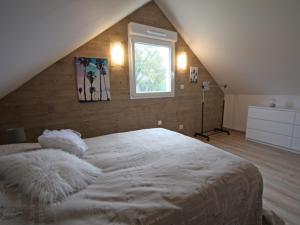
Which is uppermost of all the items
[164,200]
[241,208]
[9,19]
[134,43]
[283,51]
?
[134,43]

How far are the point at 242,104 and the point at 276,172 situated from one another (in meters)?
2.33

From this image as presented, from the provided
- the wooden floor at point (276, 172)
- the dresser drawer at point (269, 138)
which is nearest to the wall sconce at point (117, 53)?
the wooden floor at point (276, 172)

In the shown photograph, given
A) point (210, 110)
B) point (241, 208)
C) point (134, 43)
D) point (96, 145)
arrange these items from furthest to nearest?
1. point (210, 110)
2. point (134, 43)
3. point (96, 145)
4. point (241, 208)

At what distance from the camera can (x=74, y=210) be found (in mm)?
852

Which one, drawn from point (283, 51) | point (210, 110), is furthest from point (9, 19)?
point (210, 110)

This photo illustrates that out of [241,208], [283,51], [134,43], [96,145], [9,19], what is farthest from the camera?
[134,43]

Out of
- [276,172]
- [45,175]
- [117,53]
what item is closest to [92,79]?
[117,53]

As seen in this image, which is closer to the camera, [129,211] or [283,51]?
[129,211]

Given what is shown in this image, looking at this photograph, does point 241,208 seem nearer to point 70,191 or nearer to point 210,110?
point 70,191

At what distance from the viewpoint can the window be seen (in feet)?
10.2

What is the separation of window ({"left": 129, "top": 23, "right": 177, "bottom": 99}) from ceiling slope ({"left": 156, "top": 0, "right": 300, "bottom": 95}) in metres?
0.54

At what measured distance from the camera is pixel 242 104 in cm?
441

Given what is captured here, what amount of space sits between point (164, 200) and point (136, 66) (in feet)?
8.93

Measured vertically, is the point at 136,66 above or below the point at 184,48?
below
